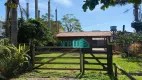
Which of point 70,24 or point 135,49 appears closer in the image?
point 135,49

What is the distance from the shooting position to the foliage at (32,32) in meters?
26.3

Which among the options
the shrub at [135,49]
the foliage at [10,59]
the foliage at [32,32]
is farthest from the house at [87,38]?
the foliage at [10,59]

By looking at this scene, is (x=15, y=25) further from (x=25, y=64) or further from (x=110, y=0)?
(x=110, y=0)

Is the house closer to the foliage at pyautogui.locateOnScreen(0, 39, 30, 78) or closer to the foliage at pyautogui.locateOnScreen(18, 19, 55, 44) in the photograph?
the foliage at pyautogui.locateOnScreen(18, 19, 55, 44)

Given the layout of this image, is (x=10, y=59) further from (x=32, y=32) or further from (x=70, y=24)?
(x=70, y=24)

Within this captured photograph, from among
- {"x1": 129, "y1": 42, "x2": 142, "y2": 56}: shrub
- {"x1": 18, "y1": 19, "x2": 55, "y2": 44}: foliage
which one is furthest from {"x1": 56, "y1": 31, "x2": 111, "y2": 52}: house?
{"x1": 18, "y1": 19, "x2": 55, "y2": 44}: foliage

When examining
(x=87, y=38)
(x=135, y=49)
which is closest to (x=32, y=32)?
(x=135, y=49)

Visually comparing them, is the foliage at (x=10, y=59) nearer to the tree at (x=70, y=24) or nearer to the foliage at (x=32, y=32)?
the foliage at (x=32, y=32)

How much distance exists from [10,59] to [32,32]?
14.9 m

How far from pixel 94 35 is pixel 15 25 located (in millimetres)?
27439

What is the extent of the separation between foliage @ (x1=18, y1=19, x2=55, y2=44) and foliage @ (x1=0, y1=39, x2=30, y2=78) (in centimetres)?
1374

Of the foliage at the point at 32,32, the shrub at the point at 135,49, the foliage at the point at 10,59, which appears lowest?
the shrub at the point at 135,49

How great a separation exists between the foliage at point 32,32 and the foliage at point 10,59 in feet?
45.1

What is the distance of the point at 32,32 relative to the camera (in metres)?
26.5
